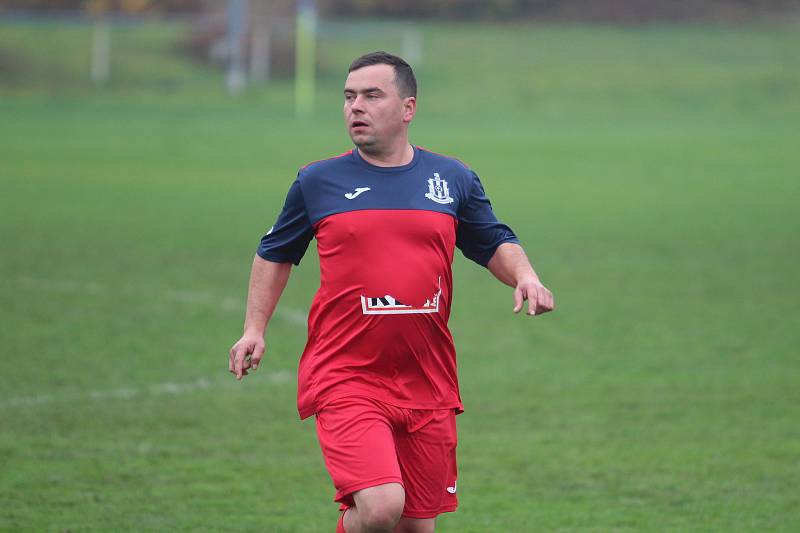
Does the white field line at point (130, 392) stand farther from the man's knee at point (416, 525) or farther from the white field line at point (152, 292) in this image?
the man's knee at point (416, 525)

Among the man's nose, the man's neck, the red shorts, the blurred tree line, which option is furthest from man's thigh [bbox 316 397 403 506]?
the blurred tree line

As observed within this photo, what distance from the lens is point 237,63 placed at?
145ft

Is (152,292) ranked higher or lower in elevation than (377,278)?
lower

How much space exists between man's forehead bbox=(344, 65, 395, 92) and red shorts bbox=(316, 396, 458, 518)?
44.5 inches

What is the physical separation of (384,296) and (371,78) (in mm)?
797

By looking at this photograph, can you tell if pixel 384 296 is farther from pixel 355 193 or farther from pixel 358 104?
pixel 358 104

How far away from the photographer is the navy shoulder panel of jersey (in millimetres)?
4793

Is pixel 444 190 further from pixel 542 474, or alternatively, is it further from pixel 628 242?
pixel 628 242

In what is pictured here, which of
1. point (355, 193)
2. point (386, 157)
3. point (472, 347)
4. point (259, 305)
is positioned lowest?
point (472, 347)

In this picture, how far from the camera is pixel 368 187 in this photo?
481 cm

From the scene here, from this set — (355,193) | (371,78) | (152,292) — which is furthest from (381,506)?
(152,292)

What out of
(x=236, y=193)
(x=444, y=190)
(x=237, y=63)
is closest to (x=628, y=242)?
(x=236, y=193)

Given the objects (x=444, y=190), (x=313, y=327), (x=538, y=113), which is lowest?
(x=538, y=113)

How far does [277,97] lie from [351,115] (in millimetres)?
37991
